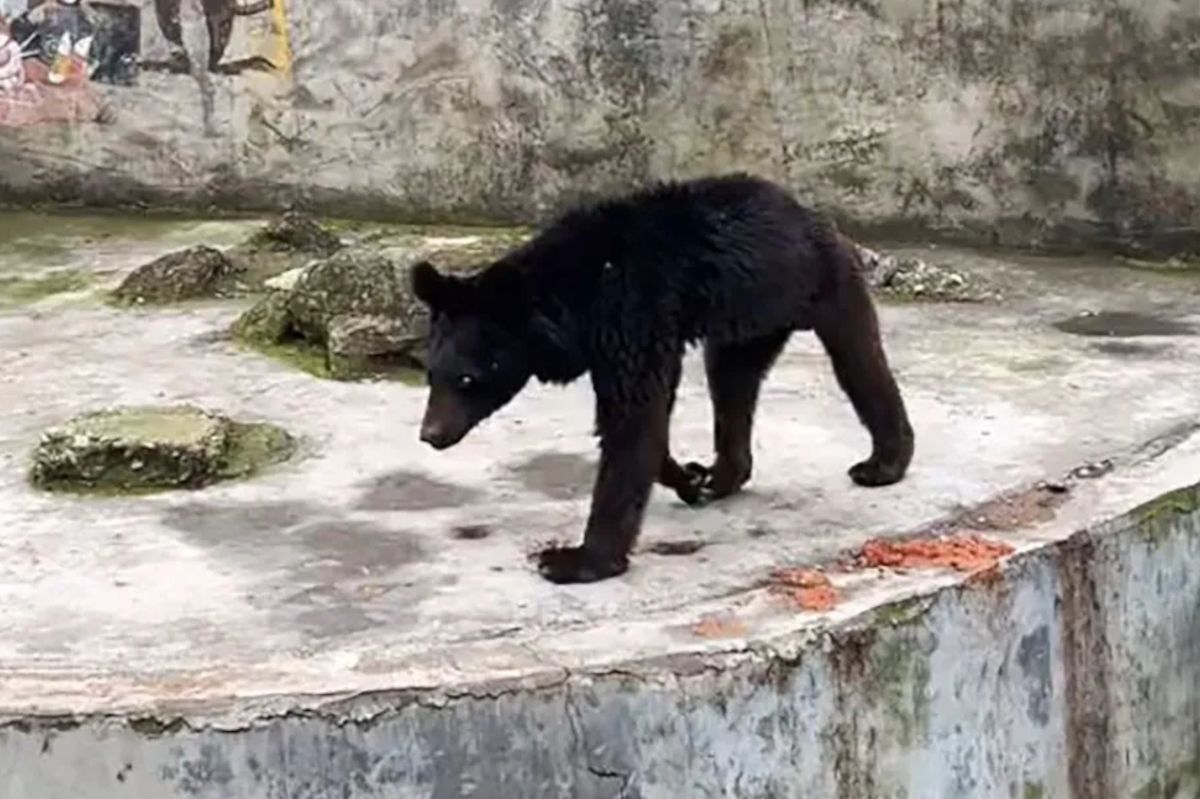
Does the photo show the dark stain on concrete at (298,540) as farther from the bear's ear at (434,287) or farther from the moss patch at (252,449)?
the bear's ear at (434,287)

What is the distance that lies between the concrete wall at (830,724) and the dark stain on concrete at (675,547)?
582 mm

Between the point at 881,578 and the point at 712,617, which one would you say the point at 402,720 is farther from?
the point at 881,578

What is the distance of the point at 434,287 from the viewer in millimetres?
4648

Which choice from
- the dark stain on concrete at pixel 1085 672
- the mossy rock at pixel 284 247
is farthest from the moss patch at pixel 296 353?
the dark stain on concrete at pixel 1085 672

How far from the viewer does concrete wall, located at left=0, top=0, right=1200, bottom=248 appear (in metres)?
8.34

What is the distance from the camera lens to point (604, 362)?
4684mm

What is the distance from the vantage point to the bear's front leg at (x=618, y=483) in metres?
4.63

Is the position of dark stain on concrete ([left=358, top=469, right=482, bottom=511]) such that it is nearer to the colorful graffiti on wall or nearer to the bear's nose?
the bear's nose

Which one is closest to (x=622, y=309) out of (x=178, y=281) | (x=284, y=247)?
(x=178, y=281)

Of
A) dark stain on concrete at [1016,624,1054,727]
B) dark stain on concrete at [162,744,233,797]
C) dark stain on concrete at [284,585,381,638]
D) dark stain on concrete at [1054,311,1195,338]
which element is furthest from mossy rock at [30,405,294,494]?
dark stain on concrete at [1054,311,1195,338]

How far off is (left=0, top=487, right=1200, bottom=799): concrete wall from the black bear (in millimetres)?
498

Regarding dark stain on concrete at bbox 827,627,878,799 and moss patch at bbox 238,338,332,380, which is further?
moss patch at bbox 238,338,332,380

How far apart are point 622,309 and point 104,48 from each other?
18.5 ft

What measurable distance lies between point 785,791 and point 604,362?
Result: 1.01m
